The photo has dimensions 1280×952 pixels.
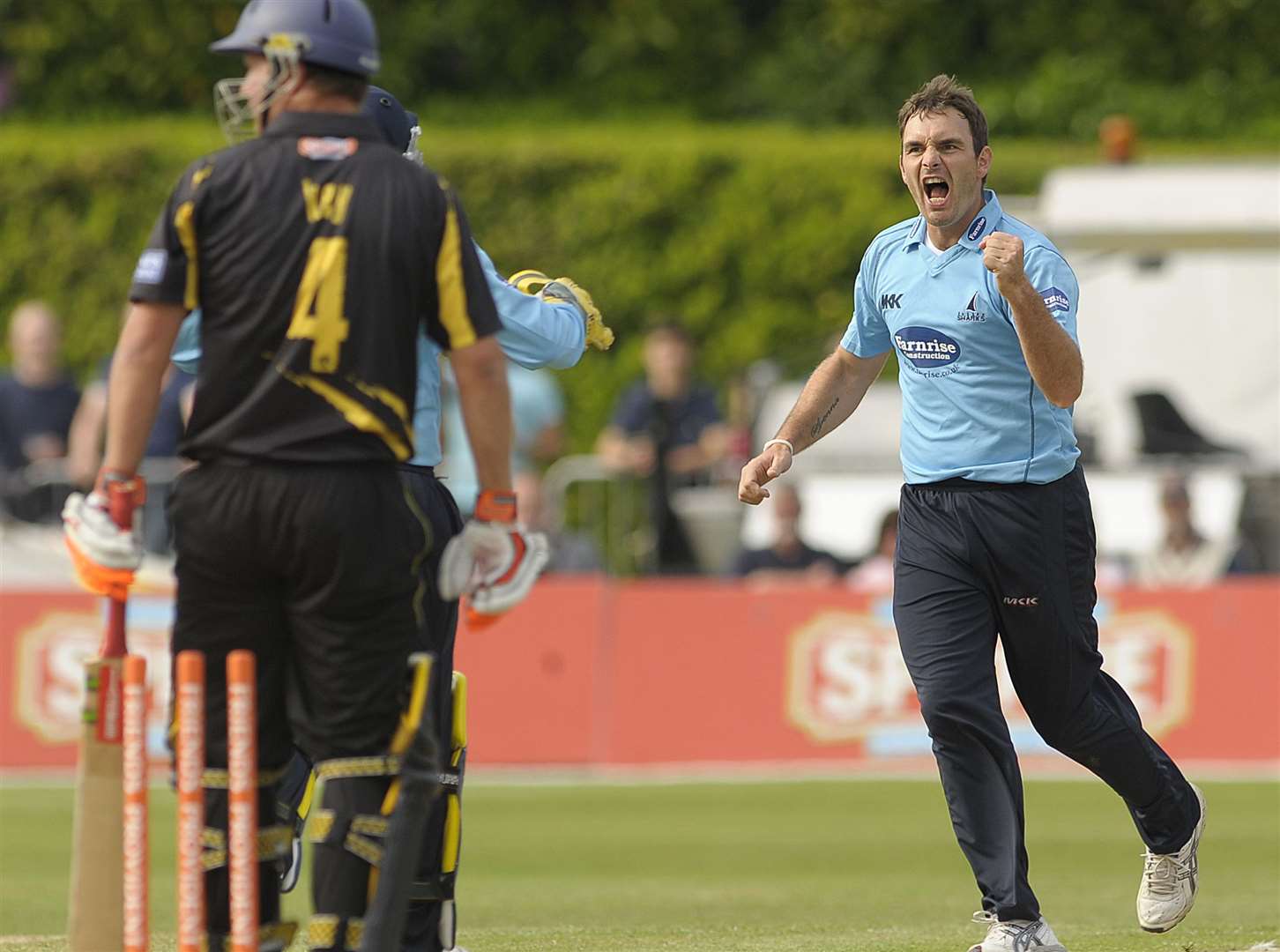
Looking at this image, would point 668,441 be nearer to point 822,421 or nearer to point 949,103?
point 822,421

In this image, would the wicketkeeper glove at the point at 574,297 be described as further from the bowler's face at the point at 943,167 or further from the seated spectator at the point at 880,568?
A: the seated spectator at the point at 880,568

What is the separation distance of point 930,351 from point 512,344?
44.9 inches

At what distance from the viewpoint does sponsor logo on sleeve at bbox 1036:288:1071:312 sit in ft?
20.4

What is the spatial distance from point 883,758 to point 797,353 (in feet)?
18.7

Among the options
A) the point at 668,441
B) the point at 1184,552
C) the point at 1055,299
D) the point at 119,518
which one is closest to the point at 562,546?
the point at 668,441

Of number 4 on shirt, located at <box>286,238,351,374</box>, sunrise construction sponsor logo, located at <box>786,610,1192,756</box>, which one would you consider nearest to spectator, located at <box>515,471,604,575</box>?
sunrise construction sponsor logo, located at <box>786,610,1192,756</box>

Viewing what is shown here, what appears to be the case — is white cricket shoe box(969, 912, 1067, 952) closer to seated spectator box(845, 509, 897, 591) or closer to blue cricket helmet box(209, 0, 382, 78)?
blue cricket helmet box(209, 0, 382, 78)

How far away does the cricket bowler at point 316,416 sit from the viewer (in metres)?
5.03

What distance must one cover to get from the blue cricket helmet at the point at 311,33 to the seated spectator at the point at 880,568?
28.7 ft

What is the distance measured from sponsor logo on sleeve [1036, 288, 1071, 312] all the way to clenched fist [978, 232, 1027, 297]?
17cm

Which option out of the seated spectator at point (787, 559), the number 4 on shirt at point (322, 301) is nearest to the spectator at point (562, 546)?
the seated spectator at point (787, 559)

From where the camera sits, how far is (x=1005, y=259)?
6.02m

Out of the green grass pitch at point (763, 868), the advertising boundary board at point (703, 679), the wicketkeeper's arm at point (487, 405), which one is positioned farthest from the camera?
the advertising boundary board at point (703, 679)

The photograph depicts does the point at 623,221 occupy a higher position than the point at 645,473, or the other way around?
the point at 623,221
